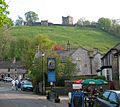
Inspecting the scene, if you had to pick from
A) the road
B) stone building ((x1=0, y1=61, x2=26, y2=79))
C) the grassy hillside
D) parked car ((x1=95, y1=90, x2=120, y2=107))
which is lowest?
the road

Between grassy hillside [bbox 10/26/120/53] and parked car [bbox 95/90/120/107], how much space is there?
109846 mm

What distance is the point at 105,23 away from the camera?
182 meters

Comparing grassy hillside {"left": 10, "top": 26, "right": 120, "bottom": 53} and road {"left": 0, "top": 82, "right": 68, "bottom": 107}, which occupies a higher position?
grassy hillside {"left": 10, "top": 26, "right": 120, "bottom": 53}

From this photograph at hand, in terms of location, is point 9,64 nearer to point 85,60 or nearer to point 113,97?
point 85,60

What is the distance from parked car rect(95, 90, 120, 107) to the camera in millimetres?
15383

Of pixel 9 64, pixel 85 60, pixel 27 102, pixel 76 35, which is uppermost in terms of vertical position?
pixel 76 35

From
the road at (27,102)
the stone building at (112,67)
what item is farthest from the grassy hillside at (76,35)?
the road at (27,102)

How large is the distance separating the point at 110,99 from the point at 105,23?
16776 centimetres

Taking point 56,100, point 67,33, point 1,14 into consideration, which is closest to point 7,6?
point 1,14

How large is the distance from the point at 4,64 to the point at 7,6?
391 feet

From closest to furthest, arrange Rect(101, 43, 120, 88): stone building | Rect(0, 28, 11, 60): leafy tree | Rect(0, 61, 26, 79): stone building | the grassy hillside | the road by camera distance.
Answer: the road → Rect(101, 43, 120, 88): stone building → Rect(0, 28, 11, 60): leafy tree → the grassy hillside → Rect(0, 61, 26, 79): stone building

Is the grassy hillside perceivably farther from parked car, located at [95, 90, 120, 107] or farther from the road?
parked car, located at [95, 90, 120, 107]

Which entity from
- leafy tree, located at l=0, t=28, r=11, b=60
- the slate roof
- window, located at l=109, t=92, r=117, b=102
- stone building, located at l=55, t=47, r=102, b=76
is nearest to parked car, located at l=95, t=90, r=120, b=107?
window, located at l=109, t=92, r=117, b=102

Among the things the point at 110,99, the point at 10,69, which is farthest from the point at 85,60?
the point at 110,99
